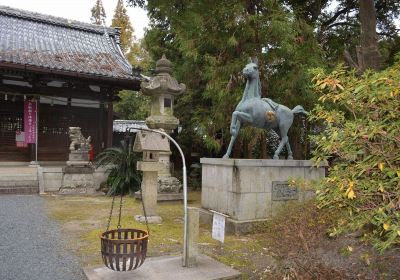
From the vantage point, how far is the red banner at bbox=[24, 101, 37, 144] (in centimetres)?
1405

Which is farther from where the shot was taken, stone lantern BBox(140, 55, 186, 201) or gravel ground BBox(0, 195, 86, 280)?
stone lantern BBox(140, 55, 186, 201)

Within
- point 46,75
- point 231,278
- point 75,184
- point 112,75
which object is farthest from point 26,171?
point 231,278

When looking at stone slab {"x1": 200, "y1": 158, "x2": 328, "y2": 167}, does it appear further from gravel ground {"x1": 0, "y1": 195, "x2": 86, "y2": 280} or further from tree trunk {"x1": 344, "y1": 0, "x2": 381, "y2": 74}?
gravel ground {"x1": 0, "y1": 195, "x2": 86, "y2": 280}

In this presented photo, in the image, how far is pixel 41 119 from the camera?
48.0 ft

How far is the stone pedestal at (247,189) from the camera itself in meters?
6.98

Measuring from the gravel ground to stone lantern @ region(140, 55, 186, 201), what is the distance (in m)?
3.72

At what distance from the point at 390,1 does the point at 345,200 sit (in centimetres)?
1394

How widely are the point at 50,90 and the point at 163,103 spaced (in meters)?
6.11

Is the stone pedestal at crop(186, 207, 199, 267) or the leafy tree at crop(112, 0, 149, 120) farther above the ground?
the leafy tree at crop(112, 0, 149, 120)

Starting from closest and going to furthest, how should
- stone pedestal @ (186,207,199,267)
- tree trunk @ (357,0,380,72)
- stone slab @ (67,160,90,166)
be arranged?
1. stone pedestal @ (186,207,199,267)
2. tree trunk @ (357,0,380,72)
3. stone slab @ (67,160,90,166)

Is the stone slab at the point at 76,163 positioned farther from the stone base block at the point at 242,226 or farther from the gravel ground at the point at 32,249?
the stone base block at the point at 242,226

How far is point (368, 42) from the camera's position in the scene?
20.4ft

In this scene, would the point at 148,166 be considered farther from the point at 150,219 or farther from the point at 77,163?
the point at 77,163

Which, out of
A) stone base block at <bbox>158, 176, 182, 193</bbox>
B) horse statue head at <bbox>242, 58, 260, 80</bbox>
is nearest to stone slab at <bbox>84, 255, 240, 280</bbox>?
horse statue head at <bbox>242, 58, 260, 80</bbox>
